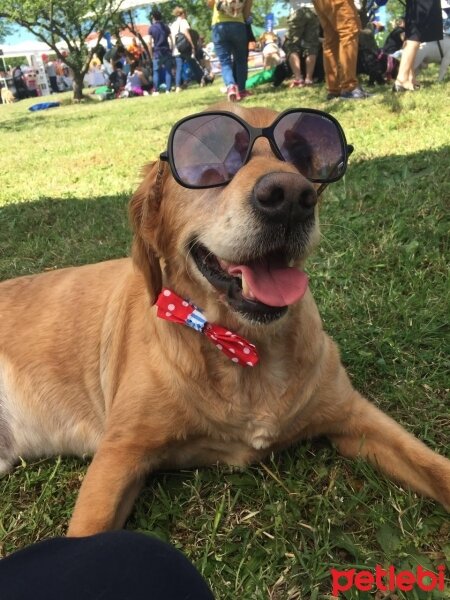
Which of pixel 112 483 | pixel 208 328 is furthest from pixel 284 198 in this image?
pixel 112 483

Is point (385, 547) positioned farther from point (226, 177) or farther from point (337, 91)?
point (337, 91)

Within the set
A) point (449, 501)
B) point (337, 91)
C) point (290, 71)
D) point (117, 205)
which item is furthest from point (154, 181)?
point (290, 71)

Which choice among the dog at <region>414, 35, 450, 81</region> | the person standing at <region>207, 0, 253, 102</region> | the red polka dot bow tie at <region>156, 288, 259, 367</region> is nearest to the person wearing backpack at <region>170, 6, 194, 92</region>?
the person standing at <region>207, 0, 253, 102</region>

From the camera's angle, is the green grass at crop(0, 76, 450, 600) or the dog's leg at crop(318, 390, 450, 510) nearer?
the green grass at crop(0, 76, 450, 600)

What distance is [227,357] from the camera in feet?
7.35

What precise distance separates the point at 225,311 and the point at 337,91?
28.1 ft

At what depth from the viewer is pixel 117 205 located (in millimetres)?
5742

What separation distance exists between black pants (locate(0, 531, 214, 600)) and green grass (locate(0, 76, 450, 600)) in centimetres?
74

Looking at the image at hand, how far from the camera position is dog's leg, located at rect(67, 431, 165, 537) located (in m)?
2.03

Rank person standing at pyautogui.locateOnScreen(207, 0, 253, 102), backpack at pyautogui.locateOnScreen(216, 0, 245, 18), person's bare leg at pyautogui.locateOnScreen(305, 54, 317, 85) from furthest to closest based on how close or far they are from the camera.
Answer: person's bare leg at pyautogui.locateOnScreen(305, 54, 317, 85) → person standing at pyautogui.locateOnScreen(207, 0, 253, 102) → backpack at pyautogui.locateOnScreen(216, 0, 245, 18)

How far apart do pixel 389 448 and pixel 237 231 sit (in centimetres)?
105

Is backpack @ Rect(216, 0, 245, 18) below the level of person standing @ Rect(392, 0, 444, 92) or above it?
above

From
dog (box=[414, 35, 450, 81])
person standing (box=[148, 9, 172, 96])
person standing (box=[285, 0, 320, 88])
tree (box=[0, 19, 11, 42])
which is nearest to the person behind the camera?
dog (box=[414, 35, 450, 81])

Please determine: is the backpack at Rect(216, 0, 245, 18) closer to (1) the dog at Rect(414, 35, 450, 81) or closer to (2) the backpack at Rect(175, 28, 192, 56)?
(1) the dog at Rect(414, 35, 450, 81)
